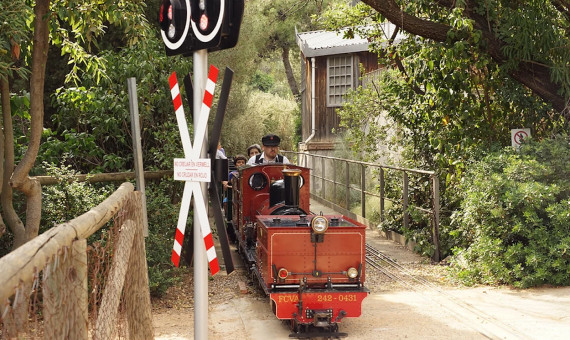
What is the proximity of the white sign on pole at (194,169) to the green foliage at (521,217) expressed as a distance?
20.5 ft

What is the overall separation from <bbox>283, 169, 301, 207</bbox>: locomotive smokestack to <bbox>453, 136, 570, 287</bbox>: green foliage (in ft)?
9.48

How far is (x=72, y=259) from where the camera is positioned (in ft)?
9.91

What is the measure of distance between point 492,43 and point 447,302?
15.5ft

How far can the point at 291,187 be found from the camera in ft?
33.0

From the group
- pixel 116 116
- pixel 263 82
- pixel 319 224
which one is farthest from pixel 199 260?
pixel 263 82

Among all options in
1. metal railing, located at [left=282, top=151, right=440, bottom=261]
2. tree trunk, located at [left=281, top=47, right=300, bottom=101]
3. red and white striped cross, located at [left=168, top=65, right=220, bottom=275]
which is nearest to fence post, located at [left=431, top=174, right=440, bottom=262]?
metal railing, located at [left=282, top=151, right=440, bottom=261]

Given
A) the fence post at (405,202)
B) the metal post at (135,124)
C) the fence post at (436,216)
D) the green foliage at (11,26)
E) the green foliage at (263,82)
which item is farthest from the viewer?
the green foliage at (263,82)

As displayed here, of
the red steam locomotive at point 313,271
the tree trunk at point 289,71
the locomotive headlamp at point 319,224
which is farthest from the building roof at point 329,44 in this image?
the locomotive headlamp at point 319,224

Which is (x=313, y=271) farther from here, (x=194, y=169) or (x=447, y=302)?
(x=194, y=169)

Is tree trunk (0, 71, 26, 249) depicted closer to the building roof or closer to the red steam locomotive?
the red steam locomotive

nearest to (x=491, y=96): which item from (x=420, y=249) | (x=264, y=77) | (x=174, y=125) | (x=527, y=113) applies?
(x=527, y=113)

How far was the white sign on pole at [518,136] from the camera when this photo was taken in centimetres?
1196

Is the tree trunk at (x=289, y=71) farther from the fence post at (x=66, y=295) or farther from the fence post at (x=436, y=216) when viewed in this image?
the fence post at (x=66, y=295)

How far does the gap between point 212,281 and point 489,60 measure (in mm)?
5775
